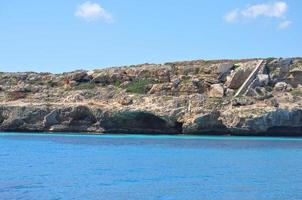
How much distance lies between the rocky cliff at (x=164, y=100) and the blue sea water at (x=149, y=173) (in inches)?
836

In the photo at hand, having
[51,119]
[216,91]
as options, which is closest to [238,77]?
[216,91]

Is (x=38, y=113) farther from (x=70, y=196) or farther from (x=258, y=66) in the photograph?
(x=70, y=196)

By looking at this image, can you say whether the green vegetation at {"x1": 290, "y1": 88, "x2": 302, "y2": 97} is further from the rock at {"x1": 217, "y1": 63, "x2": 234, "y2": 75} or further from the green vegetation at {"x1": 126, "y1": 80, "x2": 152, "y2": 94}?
the green vegetation at {"x1": 126, "y1": 80, "x2": 152, "y2": 94}

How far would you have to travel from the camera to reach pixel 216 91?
80750 mm

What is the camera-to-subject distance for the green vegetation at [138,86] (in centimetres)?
8325

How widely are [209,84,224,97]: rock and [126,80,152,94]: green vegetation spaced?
31.6ft

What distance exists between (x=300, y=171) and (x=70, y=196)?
16.7 meters

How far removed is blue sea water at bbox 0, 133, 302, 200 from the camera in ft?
78.9

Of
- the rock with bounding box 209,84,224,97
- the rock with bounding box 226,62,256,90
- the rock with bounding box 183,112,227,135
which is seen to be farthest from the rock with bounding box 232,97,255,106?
the rock with bounding box 226,62,256,90

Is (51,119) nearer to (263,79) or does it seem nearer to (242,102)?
(242,102)

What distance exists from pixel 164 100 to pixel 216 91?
28.9 feet

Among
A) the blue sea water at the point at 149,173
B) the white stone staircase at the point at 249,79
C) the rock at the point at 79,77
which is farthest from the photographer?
the rock at the point at 79,77

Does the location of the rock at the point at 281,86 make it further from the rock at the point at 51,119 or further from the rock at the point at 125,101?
the rock at the point at 51,119

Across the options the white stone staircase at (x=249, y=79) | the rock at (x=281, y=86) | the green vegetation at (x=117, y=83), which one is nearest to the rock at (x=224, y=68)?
the white stone staircase at (x=249, y=79)
